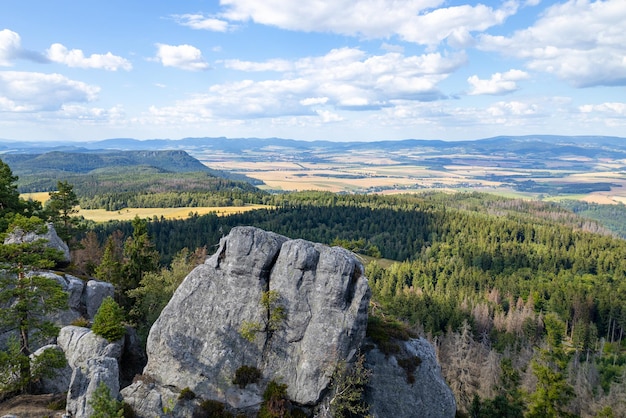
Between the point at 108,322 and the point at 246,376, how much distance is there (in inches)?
567

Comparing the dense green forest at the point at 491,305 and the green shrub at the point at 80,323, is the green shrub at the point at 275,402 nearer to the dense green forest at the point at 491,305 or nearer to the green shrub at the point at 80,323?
the dense green forest at the point at 491,305

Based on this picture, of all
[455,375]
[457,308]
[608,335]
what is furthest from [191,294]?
[608,335]

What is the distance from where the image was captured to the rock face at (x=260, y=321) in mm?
37625

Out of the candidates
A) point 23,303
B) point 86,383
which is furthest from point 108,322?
point 23,303

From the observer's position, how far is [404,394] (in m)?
42.4

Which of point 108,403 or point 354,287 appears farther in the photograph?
point 354,287

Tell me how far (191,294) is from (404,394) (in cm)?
2361

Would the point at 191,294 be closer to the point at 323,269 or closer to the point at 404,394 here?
the point at 323,269

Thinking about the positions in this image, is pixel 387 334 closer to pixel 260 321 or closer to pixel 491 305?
pixel 260 321

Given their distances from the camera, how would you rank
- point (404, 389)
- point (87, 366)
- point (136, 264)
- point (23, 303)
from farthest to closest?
1. point (136, 264)
2. point (404, 389)
3. point (23, 303)
4. point (87, 366)

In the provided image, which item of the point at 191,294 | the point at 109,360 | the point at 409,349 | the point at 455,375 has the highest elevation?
the point at 191,294

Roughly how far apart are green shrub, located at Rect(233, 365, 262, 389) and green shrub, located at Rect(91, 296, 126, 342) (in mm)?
12563

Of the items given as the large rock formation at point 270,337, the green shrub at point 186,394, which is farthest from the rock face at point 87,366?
the green shrub at point 186,394

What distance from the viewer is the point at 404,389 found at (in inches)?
1678
